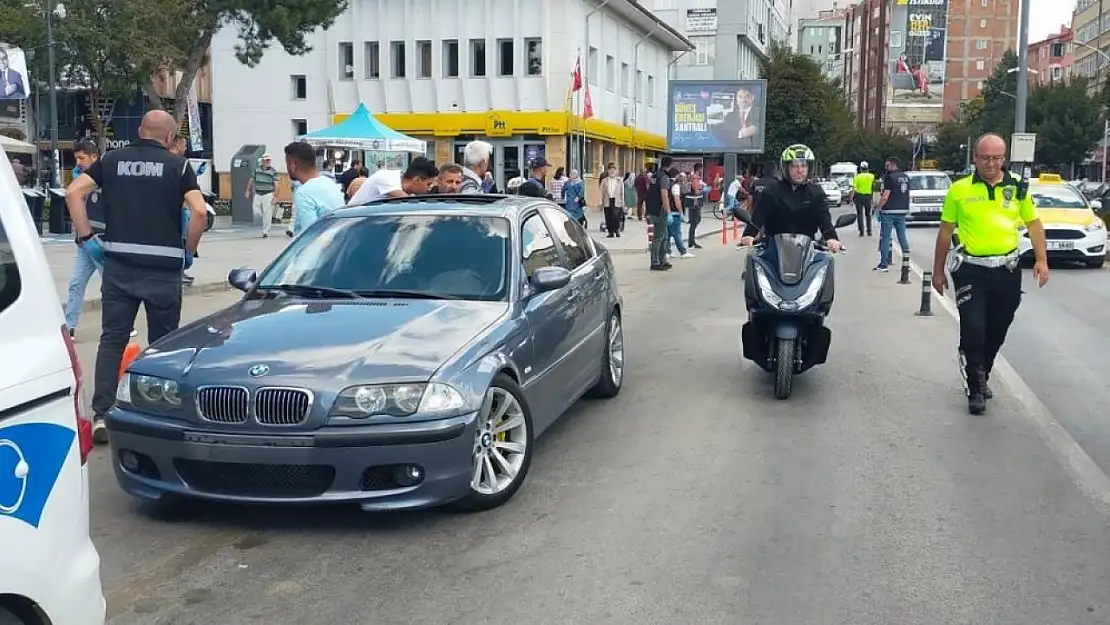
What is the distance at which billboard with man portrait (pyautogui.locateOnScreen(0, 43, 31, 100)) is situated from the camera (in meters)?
21.4

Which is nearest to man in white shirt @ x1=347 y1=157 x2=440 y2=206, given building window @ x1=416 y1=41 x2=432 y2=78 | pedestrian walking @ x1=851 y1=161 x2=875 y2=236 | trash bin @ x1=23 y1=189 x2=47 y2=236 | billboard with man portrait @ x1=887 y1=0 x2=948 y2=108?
trash bin @ x1=23 y1=189 x2=47 y2=236

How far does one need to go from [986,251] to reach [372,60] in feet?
131

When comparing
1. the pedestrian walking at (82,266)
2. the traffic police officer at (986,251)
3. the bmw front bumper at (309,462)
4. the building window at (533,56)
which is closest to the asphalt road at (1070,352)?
the traffic police officer at (986,251)

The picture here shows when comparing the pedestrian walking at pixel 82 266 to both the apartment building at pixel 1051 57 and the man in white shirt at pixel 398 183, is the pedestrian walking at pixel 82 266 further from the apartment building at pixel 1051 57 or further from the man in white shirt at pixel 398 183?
the apartment building at pixel 1051 57

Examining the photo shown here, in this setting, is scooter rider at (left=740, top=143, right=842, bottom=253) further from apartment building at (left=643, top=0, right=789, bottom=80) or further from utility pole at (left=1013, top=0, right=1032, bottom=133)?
apartment building at (left=643, top=0, right=789, bottom=80)

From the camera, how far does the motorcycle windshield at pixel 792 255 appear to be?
26.0 feet

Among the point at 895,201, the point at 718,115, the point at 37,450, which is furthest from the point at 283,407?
the point at 718,115

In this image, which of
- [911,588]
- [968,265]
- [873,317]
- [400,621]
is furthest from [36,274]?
[873,317]

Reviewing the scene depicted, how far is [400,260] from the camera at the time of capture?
6402mm

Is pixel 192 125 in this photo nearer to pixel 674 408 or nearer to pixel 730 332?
pixel 730 332

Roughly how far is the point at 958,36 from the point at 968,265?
5353 inches

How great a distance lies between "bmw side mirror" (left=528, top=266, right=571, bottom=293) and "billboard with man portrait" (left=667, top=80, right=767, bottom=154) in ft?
124

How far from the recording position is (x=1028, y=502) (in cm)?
562

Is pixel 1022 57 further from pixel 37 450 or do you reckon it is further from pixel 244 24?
pixel 37 450
